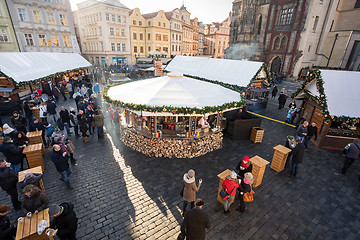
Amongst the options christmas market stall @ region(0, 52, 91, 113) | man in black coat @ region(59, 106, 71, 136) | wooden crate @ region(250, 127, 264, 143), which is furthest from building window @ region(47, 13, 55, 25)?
wooden crate @ region(250, 127, 264, 143)

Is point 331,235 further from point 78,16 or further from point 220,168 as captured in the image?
point 78,16

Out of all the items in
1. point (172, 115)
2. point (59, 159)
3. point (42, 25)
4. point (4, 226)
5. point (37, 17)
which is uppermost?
point (37, 17)

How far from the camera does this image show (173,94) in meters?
8.86

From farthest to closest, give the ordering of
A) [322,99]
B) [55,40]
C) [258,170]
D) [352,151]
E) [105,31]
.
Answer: [105,31], [55,40], [322,99], [352,151], [258,170]

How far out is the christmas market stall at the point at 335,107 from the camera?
8.91 metres

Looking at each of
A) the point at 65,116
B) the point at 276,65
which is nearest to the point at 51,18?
the point at 65,116

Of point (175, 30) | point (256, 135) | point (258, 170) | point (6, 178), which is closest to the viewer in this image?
point (6, 178)

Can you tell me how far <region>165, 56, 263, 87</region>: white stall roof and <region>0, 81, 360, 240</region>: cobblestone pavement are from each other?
9.17m

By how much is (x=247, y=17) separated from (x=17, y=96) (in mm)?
41175

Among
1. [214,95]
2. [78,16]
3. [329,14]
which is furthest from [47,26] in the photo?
[329,14]

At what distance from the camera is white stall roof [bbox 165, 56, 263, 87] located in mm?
16219

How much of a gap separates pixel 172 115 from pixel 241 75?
37.2ft

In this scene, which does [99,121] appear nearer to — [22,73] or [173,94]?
[173,94]

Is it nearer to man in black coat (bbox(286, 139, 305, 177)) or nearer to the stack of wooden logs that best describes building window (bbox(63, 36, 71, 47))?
the stack of wooden logs
